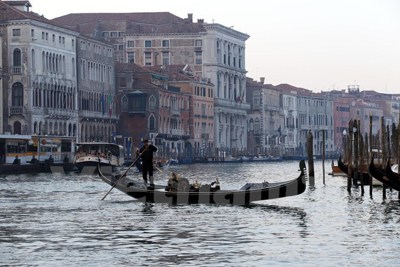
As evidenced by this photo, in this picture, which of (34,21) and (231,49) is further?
(231,49)

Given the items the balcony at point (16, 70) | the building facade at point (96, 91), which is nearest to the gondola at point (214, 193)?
the balcony at point (16, 70)

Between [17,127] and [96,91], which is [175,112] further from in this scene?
[17,127]

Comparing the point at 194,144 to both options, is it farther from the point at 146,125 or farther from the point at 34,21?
the point at 34,21

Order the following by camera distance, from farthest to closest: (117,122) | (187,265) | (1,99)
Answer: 1. (117,122)
2. (1,99)
3. (187,265)

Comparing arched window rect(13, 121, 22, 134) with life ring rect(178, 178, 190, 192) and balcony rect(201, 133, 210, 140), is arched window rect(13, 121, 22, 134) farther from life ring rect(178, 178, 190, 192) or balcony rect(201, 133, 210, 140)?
life ring rect(178, 178, 190, 192)

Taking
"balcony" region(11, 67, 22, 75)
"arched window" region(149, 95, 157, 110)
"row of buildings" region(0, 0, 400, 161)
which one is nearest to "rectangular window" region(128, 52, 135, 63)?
"row of buildings" region(0, 0, 400, 161)

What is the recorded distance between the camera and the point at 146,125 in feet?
370

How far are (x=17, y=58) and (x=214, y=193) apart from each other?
6030 cm

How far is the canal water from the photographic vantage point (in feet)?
70.4

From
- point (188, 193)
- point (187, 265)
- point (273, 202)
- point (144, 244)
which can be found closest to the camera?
point (187, 265)

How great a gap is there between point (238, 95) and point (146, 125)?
35.4 metres

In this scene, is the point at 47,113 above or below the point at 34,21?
below

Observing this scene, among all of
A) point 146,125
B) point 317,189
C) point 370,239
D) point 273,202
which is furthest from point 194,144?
point 370,239

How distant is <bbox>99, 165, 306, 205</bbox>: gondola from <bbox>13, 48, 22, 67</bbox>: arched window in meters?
57.8
